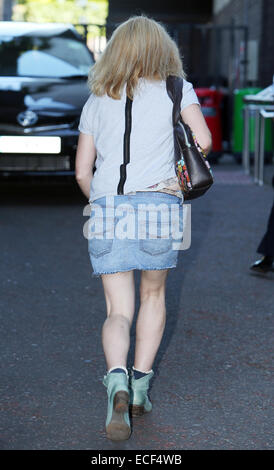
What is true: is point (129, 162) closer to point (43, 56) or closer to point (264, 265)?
point (264, 265)

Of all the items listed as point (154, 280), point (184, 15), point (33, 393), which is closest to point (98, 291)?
point (33, 393)

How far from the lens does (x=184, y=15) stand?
107 feet

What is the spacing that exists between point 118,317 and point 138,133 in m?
0.74

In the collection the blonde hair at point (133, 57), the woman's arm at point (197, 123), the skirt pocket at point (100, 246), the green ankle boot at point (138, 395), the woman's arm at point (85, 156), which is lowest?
the green ankle boot at point (138, 395)

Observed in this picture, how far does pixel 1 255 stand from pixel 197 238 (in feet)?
6.32

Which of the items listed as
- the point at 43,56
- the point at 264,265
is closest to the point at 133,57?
the point at 264,265

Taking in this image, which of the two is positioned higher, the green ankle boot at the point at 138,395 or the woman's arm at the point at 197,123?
the woman's arm at the point at 197,123

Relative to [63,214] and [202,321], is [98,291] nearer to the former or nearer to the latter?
[202,321]

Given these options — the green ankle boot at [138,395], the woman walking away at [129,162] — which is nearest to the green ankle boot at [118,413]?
the woman walking away at [129,162]

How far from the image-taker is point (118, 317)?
3732mm

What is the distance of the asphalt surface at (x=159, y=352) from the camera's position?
12.2ft

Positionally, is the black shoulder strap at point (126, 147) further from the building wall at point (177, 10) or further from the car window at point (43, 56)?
the building wall at point (177, 10)

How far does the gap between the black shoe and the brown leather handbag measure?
11.0 ft

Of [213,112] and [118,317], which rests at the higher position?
[118,317]
